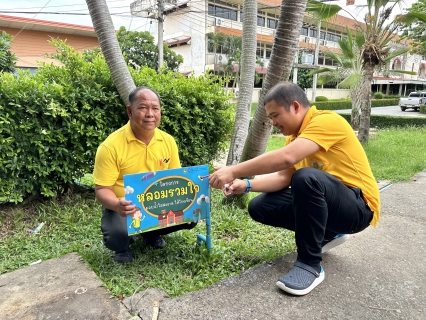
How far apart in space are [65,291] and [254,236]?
1600 millimetres

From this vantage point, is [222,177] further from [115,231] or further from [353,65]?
[353,65]

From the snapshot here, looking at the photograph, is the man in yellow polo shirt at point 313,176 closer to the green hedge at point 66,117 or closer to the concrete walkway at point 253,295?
the concrete walkway at point 253,295

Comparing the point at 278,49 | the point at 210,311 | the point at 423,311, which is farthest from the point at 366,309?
the point at 278,49

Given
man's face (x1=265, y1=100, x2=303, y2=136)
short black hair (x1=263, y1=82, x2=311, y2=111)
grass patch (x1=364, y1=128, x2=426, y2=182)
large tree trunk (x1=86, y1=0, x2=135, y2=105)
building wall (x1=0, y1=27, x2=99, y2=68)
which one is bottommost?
grass patch (x1=364, y1=128, x2=426, y2=182)

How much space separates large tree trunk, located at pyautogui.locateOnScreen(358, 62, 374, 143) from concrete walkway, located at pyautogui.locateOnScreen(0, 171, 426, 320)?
20.8 ft

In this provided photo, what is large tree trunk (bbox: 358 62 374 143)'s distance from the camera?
834cm

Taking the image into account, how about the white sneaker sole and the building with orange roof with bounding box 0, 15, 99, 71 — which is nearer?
the white sneaker sole

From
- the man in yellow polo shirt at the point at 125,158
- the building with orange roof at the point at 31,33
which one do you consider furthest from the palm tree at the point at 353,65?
the building with orange roof at the point at 31,33

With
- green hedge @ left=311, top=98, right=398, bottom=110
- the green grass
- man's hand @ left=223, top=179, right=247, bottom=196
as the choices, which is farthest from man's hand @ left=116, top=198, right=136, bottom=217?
green hedge @ left=311, top=98, right=398, bottom=110

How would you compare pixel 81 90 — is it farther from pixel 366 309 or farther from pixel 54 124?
pixel 366 309

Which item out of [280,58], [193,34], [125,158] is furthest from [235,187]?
[193,34]

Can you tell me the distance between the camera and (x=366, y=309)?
1.87 m

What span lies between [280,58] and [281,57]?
0.5 inches

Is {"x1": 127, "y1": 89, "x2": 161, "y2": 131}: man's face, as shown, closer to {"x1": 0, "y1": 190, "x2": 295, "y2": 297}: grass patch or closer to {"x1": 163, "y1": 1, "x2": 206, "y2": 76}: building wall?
{"x1": 0, "y1": 190, "x2": 295, "y2": 297}: grass patch
